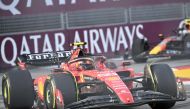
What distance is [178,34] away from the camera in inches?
672

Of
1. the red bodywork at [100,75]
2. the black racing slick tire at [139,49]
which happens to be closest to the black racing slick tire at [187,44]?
the black racing slick tire at [139,49]

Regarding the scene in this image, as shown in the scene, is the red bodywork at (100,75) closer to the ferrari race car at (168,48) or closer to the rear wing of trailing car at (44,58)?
the rear wing of trailing car at (44,58)

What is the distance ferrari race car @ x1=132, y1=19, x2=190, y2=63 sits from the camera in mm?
16641

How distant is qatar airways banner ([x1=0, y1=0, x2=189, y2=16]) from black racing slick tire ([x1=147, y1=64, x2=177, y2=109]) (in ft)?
31.4

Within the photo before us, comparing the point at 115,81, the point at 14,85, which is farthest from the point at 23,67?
the point at 115,81

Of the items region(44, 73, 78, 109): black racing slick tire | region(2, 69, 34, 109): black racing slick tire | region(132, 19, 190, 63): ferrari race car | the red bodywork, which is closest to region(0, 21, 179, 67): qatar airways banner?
region(132, 19, 190, 63): ferrari race car

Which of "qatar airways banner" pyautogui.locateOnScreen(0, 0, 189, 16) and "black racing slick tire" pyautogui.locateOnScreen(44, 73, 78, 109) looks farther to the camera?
"qatar airways banner" pyautogui.locateOnScreen(0, 0, 189, 16)

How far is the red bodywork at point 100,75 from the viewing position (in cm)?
785

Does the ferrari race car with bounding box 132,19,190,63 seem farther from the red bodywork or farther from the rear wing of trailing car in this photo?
the red bodywork

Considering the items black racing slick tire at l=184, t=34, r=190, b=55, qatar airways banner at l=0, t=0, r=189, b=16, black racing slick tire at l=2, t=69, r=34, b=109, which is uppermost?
qatar airways banner at l=0, t=0, r=189, b=16

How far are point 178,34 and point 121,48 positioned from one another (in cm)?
264

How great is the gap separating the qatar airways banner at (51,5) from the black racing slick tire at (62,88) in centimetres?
954

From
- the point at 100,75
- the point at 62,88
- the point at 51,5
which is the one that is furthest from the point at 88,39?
the point at 62,88

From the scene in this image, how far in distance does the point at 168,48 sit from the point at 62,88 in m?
9.33
